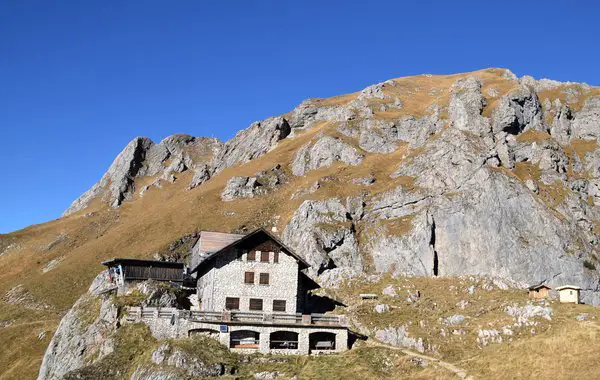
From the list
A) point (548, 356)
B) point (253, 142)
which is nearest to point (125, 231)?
point (253, 142)

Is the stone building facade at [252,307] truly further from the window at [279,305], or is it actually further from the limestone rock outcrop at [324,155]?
the limestone rock outcrop at [324,155]

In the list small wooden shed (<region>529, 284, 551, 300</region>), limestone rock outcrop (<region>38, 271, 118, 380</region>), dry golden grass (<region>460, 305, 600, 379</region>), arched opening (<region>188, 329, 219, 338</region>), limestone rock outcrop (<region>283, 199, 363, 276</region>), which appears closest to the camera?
dry golden grass (<region>460, 305, 600, 379</region>)

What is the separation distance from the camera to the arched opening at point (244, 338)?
46.5 metres

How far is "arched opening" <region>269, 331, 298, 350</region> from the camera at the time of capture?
47.4 meters

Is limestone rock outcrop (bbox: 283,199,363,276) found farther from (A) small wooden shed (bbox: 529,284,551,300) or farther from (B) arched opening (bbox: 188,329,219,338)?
(B) arched opening (bbox: 188,329,219,338)

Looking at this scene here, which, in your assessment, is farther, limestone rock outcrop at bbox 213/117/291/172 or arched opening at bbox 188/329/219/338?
limestone rock outcrop at bbox 213/117/291/172

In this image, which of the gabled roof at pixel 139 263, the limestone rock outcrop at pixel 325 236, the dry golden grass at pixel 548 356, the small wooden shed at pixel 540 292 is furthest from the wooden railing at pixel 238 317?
the limestone rock outcrop at pixel 325 236

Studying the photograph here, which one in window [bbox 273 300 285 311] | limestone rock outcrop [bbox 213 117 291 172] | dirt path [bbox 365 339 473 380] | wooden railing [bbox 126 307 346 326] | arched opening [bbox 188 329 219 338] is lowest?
dirt path [bbox 365 339 473 380]

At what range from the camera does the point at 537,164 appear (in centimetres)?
9819

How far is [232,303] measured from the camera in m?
53.9

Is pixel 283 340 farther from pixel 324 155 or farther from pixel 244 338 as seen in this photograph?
pixel 324 155

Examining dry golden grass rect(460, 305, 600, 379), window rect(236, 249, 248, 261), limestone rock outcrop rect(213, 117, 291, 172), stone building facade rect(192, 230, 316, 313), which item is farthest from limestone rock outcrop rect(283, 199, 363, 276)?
limestone rock outcrop rect(213, 117, 291, 172)

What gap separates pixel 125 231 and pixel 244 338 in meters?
87.7

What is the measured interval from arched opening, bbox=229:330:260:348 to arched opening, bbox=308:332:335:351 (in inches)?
208
